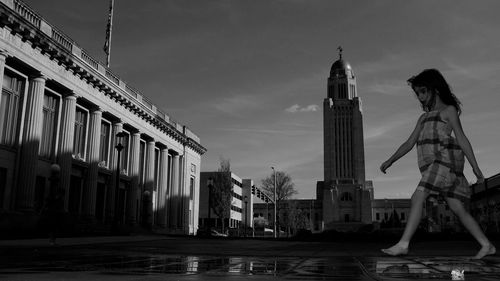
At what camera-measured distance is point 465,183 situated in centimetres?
591

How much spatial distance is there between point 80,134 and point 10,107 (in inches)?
343

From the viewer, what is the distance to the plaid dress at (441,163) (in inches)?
229

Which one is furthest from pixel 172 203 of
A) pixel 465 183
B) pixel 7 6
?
pixel 465 183

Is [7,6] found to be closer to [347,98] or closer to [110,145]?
[110,145]

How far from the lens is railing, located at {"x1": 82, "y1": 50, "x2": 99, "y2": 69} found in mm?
33375

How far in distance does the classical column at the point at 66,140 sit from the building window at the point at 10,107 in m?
4.16

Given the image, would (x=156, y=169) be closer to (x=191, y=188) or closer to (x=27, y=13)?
(x=191, y=188)

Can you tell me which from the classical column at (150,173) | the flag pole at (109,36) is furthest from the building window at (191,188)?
the flag pole at (109,36)

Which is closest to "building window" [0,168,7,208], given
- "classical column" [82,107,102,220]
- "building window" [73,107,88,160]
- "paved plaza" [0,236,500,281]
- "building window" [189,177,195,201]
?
"building window" [73,107,88,160]

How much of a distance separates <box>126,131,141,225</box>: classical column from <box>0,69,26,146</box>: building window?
16205 millimetres

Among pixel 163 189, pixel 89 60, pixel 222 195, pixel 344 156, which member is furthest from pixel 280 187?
pixel 344 156

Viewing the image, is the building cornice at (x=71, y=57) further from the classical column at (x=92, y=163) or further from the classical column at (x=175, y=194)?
the classical column at (x=175, y=194)

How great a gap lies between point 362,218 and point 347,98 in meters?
37.7

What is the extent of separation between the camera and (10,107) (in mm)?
26344
